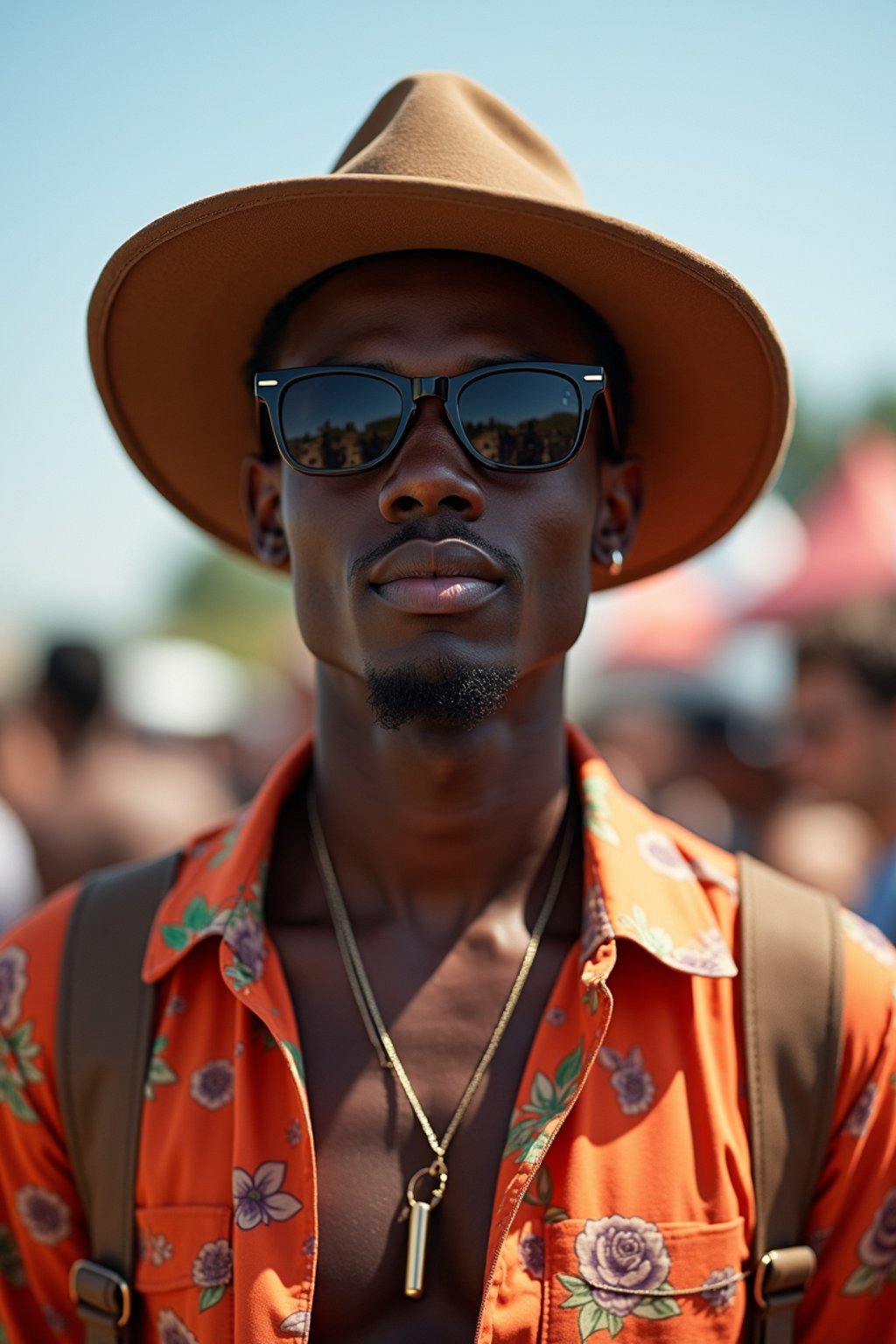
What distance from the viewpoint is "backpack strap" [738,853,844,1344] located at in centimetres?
218

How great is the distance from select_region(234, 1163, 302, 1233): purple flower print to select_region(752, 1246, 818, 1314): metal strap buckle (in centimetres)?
75

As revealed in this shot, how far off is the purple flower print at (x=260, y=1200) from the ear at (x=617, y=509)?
51.1 inches

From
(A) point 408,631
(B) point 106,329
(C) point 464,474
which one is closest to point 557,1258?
(A) point 408,631

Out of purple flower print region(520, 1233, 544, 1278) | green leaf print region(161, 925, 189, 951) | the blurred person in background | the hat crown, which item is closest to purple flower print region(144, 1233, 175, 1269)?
green leaf print region(161, 925, 189, 951)

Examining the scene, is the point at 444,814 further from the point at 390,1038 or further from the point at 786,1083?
the point at 786,1083

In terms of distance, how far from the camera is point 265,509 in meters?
2.77

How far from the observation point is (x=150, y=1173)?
2.19m

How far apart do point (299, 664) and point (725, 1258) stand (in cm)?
771

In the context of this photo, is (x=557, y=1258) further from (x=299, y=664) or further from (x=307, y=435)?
(x=299, y=664)

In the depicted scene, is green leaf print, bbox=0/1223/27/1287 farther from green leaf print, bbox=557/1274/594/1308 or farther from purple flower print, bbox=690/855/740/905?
purple flower print, bbox=690/855/740/905

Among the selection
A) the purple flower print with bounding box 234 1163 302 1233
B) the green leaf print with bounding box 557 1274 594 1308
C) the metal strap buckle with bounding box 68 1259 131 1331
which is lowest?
the metal strap buckle with bounding box 68 1259 131 1331

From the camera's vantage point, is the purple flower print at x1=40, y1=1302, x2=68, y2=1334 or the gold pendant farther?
the purple flower print at x1=40, y1=1302, x2=68, y2=1334

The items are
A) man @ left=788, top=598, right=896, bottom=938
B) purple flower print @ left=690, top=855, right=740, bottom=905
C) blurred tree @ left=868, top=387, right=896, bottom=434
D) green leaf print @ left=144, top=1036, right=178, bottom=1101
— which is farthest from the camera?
blurred tree @ left=868, top=387, right=896, bottom=434

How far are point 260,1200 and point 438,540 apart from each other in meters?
1.09
